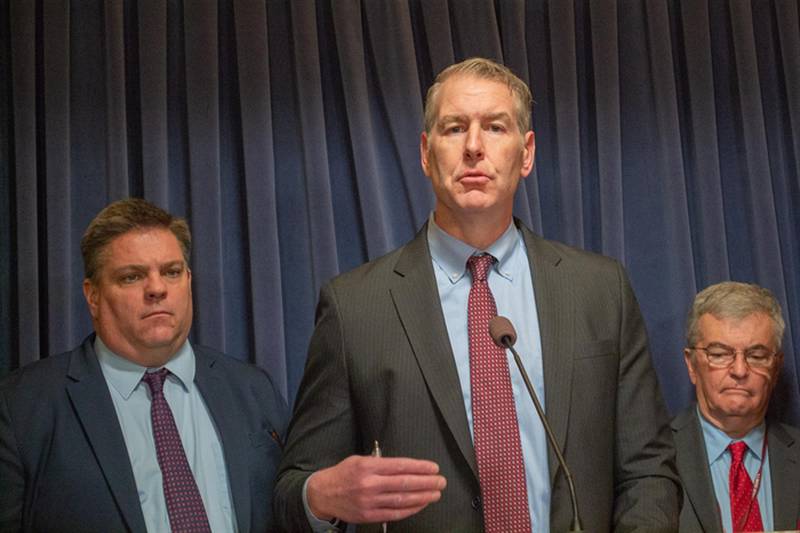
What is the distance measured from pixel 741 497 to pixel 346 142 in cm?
161

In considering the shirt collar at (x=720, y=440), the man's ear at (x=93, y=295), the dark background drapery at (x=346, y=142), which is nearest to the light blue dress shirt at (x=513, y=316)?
the dark background drapery at (x=346, y=142)

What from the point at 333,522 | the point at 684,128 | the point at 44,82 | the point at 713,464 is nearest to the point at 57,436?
the point at 333,522

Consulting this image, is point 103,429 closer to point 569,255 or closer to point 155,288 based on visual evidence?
point 155,288

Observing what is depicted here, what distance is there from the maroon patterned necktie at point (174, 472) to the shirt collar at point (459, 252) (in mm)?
800

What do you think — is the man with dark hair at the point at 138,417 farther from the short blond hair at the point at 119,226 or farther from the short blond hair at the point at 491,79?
the short blond hair at the point at 491,79

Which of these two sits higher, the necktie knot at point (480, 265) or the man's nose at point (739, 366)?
the necktie knot at point (480, 265)

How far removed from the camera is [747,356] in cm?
327

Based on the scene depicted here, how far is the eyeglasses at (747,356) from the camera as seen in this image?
327 cm

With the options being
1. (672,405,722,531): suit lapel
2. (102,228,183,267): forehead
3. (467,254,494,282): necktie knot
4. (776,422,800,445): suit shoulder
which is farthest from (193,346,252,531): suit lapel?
(776,422,800,445): suit shoulder

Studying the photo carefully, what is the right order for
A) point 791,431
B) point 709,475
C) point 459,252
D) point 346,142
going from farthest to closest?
point 346,142 → point 791,431 → point 709,475 → point 459,252

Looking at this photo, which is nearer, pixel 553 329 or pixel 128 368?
pixel 553 329

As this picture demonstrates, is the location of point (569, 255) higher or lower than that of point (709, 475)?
higher

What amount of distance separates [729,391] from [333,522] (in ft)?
4.82

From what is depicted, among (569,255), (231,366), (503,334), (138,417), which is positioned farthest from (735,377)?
(138,417)
